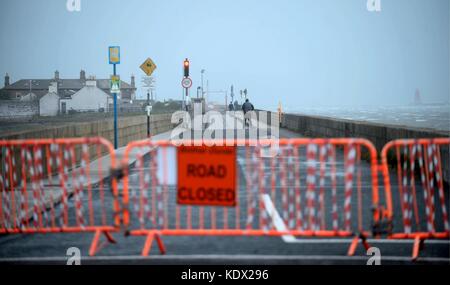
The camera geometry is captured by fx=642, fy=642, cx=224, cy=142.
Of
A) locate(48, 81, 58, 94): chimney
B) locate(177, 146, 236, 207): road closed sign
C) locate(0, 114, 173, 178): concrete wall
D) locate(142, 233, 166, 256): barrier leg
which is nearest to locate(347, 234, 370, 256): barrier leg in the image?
locate(177, 146, 236, 207): road closed sign

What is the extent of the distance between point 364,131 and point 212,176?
1304 centimetres

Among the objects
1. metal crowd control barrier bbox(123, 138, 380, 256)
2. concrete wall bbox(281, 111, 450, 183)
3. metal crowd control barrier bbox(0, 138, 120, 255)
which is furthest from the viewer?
concrete wall bbox(281, 111, 450, 183)

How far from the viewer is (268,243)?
7.66 m

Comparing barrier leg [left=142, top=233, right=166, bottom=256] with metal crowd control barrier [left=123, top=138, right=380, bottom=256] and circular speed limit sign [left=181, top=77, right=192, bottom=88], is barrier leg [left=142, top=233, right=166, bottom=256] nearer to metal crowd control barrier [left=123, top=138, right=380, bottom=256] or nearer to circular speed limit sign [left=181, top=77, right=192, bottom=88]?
metal crowd control barrier [left=123, top=138, right=380, bottom=256]

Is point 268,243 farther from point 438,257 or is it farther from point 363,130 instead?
point 363,130

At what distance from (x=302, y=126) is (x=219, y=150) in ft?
99.9

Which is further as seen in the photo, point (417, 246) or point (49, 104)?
point (49, 104)

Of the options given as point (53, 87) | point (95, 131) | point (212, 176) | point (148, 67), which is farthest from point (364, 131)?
point (53, 87)

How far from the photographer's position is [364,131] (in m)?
19.7

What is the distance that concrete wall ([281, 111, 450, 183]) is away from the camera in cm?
1328

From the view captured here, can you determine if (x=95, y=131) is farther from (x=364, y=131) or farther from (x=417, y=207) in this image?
(x=417, y=207)

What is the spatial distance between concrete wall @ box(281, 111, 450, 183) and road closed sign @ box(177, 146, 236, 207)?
6382 mm

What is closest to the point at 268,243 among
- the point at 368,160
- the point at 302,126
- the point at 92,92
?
the point at 368,160

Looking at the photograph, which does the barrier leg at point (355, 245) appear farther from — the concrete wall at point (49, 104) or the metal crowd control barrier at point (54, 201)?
the concrete wall at point (49, 104)
